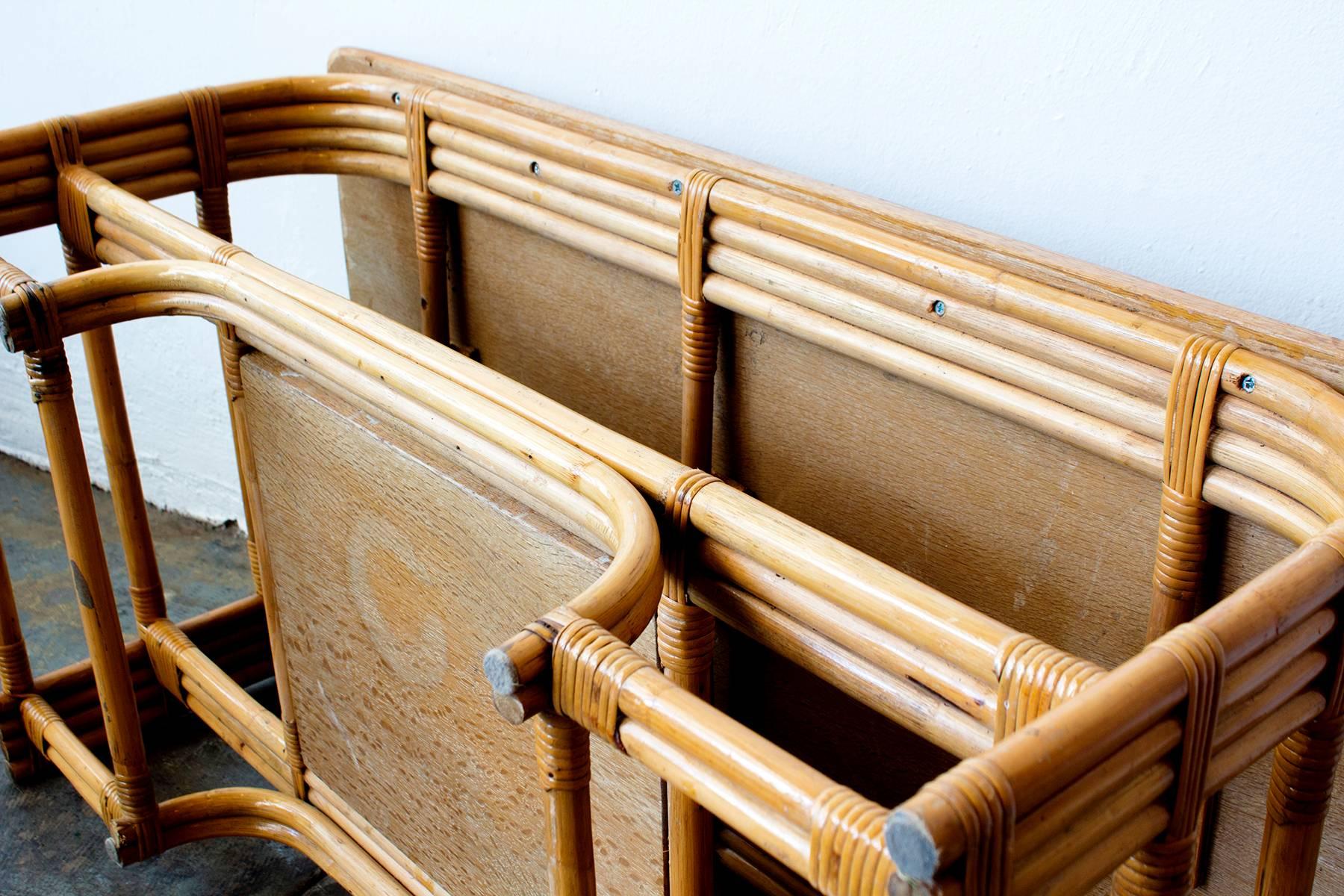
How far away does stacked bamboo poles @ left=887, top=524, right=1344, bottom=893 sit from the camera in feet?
1.86

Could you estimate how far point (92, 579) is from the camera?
1.33 meters

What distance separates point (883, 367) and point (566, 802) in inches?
20.7

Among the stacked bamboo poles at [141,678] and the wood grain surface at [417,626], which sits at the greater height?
the wood grain surface at [417,626]

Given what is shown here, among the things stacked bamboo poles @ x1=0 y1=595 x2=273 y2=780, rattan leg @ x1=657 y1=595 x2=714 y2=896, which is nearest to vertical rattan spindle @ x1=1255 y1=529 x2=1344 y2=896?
rattan leg @ x1=657 y1=595 x2=714 y2=896

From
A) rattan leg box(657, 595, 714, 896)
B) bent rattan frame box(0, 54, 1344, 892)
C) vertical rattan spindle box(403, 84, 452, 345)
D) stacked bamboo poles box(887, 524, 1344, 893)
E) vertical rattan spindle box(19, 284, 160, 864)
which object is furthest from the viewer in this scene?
vertical rattan spindle box(403, 84, 452, 345)

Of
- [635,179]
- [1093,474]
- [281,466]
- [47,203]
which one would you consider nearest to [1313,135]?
[1093,474]

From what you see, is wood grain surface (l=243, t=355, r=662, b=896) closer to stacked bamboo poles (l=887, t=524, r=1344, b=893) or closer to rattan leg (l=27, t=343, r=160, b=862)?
rattan leg (l=27, t=343, r=160, b=862)

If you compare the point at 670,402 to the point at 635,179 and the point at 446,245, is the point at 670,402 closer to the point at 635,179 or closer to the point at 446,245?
the point at 635,179

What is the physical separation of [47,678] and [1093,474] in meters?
1.33

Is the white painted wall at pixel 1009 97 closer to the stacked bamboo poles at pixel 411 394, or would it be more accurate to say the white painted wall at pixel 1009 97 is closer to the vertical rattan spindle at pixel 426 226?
the vertical rattan spindle at pixel 426 226

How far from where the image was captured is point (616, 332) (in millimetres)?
1479

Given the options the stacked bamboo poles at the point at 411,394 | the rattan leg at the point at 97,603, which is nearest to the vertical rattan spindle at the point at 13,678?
the rattan leg at the point at 97,603

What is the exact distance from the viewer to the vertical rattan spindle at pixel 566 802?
771 mm

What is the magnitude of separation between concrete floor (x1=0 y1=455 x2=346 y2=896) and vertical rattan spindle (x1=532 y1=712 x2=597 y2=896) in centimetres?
87
